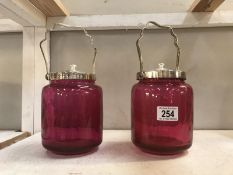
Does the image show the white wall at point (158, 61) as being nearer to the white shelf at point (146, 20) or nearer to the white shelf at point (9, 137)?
the white shelf at point (146, 20)

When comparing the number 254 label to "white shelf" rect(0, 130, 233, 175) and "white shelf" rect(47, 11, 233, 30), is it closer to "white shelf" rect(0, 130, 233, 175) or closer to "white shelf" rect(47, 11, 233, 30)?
"white shelf" rect(0, 130, 233, 175)

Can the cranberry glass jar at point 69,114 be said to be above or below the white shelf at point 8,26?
below

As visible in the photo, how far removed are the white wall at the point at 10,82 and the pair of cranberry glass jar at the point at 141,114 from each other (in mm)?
291

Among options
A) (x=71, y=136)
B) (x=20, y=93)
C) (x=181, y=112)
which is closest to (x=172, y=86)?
(x=181, y=112)

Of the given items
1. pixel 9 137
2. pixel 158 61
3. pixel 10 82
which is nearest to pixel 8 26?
pixel 10 82

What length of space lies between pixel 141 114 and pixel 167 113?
0.17 feet

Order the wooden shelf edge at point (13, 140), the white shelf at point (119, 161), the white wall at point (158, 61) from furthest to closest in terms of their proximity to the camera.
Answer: the white wall at point (158, 61)
the wooden shelf edge at point (13, 140)
the white shelf at point (119, 161)

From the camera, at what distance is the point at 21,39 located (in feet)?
2.31

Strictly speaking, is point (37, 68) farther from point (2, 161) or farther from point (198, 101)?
point (198, 101)

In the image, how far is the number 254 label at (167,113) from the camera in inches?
16.5

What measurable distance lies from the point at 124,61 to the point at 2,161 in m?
0.40

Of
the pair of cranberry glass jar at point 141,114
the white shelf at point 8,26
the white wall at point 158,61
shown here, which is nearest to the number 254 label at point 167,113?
the pair of cranberry glass jar at point 141,114

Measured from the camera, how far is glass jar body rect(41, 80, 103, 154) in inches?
17.1

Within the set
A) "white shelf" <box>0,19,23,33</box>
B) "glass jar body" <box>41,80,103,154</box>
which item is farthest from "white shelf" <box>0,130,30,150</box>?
"white shelf" <box>0,19,23,33</box>
